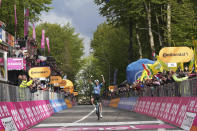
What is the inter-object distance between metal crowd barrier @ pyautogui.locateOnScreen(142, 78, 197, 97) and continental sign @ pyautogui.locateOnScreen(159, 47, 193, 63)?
1335 mm

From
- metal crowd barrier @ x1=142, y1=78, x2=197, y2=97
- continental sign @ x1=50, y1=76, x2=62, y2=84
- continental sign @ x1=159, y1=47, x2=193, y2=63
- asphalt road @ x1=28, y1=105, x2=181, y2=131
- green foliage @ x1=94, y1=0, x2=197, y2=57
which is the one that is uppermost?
green foliage @ x1=94, y1=0, x2=197, y2=57

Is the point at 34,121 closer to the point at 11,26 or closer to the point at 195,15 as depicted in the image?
the point at 195,15

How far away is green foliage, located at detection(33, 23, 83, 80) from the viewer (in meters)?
82.2

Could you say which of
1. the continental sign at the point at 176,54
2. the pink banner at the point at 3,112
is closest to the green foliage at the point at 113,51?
the continental sign at the point at 176,54

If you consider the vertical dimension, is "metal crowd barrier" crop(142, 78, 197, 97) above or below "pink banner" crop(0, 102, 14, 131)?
above

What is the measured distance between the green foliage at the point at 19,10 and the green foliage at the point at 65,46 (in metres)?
38.8

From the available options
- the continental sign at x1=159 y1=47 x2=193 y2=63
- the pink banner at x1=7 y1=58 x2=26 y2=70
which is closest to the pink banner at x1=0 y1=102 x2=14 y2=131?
the continental sign at x1=159 y1=47 x2=193 y2=63

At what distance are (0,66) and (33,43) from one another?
133ft

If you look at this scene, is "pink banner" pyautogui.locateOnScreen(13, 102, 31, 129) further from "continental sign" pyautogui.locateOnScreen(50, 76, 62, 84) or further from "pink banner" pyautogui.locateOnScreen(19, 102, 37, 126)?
"continental sign" pyautogui.locateOnScreen(50, 76, 62, 84)

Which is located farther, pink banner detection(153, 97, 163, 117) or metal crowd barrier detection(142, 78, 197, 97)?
pink banner detection(153, 97, 163, 117)

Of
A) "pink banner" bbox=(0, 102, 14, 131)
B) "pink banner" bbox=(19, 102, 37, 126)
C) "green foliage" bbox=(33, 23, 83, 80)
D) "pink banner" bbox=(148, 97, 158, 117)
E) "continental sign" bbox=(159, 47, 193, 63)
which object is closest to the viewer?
"pink banner" bbox=(0, 102, 14, 131)

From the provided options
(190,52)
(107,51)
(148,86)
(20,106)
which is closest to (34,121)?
(20,106)

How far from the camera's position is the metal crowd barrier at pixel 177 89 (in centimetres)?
1408

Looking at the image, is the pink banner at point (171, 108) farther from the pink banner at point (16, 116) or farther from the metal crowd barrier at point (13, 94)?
the metal crowd barrier at point (13, 94)
